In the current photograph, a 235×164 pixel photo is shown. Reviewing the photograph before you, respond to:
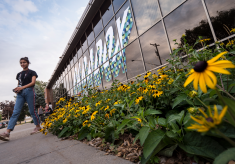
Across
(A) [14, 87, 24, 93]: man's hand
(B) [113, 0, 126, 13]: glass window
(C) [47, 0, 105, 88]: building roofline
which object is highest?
(C) [47, 0, 105, 88]: building roofline

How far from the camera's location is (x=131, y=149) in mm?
1457

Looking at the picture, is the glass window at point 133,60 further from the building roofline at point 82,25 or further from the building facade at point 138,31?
the building roofline at point 82,25

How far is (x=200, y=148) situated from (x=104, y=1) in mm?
8251

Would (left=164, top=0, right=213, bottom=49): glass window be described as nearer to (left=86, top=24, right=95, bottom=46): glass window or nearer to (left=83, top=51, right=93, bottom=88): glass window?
(left=86, top=24, right=95, bottom=46): glass window

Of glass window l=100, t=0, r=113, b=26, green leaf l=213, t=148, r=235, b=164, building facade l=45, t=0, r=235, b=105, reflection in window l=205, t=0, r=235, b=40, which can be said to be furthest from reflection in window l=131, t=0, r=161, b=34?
green leaf l=213, t=148, r=235, b=164

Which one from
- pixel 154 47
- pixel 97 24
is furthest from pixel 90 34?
pixel 154 47

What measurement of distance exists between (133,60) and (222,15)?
3.19m

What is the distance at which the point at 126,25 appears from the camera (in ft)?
19.4

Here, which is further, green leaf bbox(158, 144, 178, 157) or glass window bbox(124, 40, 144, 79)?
glass window bbox(124, 40, 144, 79)

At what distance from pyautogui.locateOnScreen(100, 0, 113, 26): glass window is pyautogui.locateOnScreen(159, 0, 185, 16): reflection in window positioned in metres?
3.34

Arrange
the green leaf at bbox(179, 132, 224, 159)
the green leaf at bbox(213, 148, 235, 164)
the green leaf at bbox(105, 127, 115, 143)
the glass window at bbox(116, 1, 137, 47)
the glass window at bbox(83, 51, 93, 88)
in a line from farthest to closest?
the glass window at bbox(83, 51, 93, 88) → the glass window at bbox(116, 1, 137, 47) → the green leaf at bbox(105, 127, 115, 143) → the green leaf at bbox(179, 132, 224, 159) → the green leaf at bbox(213, 148, 235, 164)

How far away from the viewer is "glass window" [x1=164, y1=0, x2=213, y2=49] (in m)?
3.44

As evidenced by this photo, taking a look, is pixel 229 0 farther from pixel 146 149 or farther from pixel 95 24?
pixel 95 24

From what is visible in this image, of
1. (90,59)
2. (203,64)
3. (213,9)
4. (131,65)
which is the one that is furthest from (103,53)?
(203,64)
